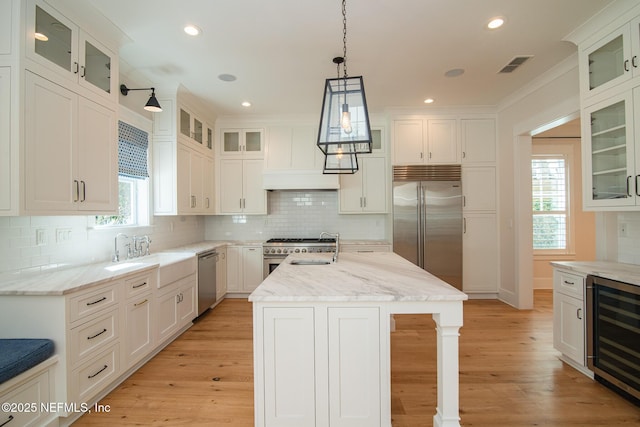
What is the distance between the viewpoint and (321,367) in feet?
5.29

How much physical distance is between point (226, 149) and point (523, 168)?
14.4 ft

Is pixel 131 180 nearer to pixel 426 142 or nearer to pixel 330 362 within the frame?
pixel 330 362

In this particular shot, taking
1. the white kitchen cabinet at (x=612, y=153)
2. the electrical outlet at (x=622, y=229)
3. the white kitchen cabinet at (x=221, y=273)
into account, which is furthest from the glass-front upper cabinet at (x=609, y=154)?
Answer: the white kitchen cabinet at (x=221, y=273)

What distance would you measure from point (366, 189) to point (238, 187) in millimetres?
2102

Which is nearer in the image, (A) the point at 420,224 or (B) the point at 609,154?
(B) the point at 609,154

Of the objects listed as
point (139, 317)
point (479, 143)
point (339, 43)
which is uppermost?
point (339, 43)

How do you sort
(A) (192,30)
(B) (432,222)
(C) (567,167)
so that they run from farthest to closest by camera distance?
(C) (567,167), (B) (432,222), (A) (192,30)

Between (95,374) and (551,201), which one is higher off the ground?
(551,201)

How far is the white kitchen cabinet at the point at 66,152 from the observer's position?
69.7 inches

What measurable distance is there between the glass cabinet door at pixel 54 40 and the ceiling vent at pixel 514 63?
393cm

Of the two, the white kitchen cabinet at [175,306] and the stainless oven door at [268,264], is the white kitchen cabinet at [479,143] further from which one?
the white kitchen cabinet at [175,306]

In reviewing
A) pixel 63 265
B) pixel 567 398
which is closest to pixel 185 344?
pixel 63 265

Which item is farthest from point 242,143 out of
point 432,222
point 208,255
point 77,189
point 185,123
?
point 432,222

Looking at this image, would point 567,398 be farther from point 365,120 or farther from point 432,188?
point 432,188
